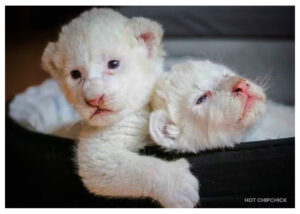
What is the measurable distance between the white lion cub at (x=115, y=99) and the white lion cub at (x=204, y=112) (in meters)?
0.05

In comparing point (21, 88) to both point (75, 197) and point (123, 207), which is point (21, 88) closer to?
point (75, 197)

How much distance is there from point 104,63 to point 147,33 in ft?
0.54

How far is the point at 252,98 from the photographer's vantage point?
93 cm

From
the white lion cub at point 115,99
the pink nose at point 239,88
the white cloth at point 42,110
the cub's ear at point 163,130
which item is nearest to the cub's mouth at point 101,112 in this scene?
the white lion cub at point 115,99

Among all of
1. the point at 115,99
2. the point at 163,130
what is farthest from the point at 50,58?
the point at 163,130

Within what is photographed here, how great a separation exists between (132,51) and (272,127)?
530 millimetres

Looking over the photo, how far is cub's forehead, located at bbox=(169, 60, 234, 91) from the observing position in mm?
973

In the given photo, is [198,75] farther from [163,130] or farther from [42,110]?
[42,110]

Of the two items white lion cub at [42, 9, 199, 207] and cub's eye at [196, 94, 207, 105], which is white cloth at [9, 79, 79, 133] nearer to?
white lion cub at [42, 9, 199, 207]

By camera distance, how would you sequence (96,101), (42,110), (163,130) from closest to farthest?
(96,101) < (163,130) < (42,110)

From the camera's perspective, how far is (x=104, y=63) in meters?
0.87

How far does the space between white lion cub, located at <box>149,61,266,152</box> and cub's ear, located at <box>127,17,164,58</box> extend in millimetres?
105

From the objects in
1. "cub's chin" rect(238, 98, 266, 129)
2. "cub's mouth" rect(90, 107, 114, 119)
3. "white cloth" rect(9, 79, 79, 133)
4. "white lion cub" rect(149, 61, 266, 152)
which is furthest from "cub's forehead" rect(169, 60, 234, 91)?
"white cloth" rect(9, 79, 79, 133)

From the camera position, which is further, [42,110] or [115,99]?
[42,110]
